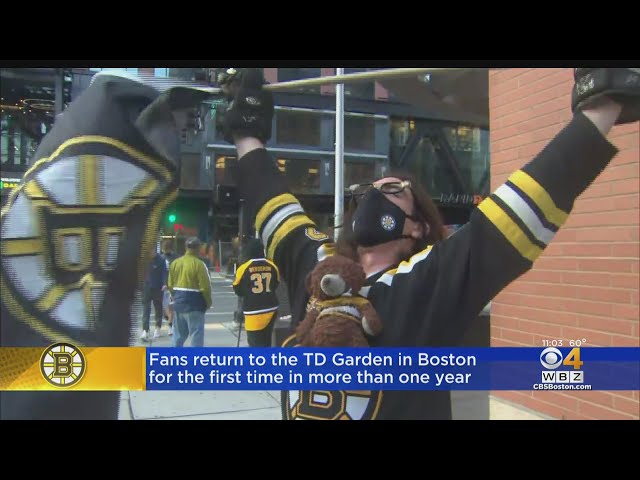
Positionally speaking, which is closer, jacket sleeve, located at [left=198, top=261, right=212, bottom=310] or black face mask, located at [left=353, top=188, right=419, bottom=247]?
black face mask, located at [left=353, top=188, right=419, bottom=247]

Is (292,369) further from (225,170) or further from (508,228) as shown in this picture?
(508,228)

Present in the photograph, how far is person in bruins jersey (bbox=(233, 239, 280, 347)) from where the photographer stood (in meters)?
1.92

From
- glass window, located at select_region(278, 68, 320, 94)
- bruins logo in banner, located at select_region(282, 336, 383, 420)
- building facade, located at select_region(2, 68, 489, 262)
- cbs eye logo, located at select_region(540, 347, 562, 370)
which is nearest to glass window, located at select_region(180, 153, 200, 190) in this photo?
building facade, located at select_region(2, 68, 489, 262)

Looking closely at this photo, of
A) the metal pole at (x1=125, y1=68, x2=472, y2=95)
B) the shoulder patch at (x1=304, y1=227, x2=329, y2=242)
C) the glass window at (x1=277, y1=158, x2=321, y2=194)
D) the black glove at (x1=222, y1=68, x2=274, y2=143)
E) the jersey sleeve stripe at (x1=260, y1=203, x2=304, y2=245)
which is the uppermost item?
the metal pole at (x1=125, y1=68, x2=472, y2=95)

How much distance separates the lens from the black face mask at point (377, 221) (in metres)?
1.80

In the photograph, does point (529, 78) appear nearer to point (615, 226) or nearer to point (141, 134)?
point (615, 226)

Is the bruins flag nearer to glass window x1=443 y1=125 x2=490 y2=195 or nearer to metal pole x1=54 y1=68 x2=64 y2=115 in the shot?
metal pole x1=54 y1=68 x2=64 y2=115

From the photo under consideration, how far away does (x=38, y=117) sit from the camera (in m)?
1.91

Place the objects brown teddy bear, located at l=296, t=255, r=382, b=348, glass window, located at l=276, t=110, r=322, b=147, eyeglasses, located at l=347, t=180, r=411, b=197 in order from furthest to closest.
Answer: glass window, located at l=276, t=110, r=322, b=147 < eyeglasses, located at l=347, t=180, r=411, b=197 < brown teddy bear, located at l=296, t=255, r=382, b=348

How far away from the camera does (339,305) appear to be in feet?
5.74

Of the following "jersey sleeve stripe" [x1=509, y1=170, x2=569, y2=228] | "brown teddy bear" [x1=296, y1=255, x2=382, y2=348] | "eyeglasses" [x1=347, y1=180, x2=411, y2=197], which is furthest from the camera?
"eyeglasses" [x1=347, y1=180, x2=411, y2=197]

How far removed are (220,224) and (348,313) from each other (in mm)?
608

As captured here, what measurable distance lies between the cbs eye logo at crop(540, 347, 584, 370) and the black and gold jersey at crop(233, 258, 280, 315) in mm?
1067
